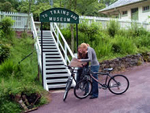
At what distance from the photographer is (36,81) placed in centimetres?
701

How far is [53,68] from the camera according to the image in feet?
28.2

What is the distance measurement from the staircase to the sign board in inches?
54.1

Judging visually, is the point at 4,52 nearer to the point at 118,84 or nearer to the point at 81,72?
the point at 81,72

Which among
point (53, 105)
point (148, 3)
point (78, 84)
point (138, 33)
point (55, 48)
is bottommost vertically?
point (53, 105)

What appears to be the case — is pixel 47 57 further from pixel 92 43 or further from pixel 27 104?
pixel 27 104

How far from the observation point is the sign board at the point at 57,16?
268 inches

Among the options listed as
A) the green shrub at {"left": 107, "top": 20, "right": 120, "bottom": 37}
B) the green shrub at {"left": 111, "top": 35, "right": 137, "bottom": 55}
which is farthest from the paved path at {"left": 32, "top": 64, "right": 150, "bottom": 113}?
the green shrub at {"left": 107, "top": 20, "right": 120, "bottom": 37}

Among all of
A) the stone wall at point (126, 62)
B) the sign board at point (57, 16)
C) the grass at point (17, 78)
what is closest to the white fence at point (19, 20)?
the grass at point (17, 78)

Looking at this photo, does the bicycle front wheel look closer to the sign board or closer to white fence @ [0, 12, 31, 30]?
the sign board

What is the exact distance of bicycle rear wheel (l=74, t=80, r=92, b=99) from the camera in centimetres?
565

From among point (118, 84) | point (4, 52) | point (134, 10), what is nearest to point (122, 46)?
point (118, 84)

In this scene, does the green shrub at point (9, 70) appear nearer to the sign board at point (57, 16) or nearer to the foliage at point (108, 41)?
the sign board at point (57, 16)

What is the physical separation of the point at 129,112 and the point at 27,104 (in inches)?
112

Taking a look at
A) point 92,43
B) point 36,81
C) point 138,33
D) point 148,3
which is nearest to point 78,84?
point 36,81
